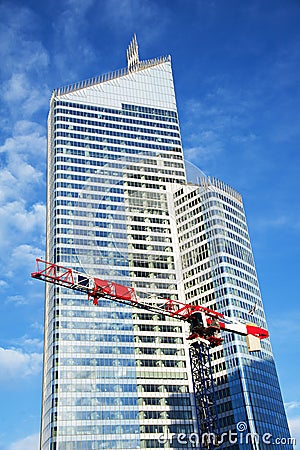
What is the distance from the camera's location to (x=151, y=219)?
17250 cm

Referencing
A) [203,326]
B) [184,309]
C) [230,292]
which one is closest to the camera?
[203,326]

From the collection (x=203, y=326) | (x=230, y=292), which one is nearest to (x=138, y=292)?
(x=203, y=326)

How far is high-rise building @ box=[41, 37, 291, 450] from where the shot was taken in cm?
13375

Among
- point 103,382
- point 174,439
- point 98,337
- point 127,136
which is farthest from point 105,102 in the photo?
point 174,439

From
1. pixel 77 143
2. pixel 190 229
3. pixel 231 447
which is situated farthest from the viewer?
pixel 77 143

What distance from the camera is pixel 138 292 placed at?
351ft

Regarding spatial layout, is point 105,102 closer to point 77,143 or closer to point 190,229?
point 77,143

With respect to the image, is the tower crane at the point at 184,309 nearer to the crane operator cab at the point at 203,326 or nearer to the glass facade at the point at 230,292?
the crane operator cab at the point at 203,326

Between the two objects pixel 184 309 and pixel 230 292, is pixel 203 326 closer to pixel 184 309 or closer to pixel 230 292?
pixel 184 309

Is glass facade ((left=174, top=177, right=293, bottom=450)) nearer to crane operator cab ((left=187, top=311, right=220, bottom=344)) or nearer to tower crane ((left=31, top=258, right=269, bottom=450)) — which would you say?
tower crane ((left=31, top=258, right=269, bottom=450))

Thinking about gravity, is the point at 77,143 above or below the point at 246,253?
above

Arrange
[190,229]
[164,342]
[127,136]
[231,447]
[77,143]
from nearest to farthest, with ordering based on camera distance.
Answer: [231,447], [164,342], [190,229], [77,143], [127,136]

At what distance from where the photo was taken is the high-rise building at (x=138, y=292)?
439ft

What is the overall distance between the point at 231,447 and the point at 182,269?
55.2m
